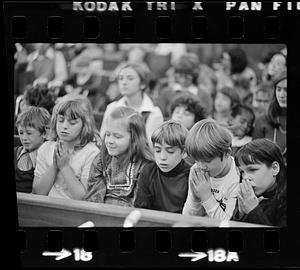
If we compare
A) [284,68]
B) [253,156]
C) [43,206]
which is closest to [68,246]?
[43,206]

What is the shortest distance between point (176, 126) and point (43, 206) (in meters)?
0.81

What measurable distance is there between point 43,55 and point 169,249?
120cm

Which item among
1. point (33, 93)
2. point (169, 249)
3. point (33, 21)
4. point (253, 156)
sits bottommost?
point (169, 249)

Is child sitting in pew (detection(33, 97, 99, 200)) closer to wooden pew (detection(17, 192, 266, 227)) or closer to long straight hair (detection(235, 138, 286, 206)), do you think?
wooden pew (detection(17, 192, 266, 227))

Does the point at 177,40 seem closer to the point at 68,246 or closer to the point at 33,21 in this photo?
the point at 33,21

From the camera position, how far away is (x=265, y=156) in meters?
5.27

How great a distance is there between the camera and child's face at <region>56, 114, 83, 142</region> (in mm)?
5293

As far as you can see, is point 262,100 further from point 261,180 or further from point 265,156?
point 261,180

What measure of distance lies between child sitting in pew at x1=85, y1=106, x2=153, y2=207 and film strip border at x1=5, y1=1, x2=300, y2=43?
0.41m

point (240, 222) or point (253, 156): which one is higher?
point (253, 156)

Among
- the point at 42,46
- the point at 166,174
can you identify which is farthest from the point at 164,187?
the point at 42,46

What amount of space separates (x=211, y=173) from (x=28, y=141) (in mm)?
966

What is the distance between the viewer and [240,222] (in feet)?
17.4

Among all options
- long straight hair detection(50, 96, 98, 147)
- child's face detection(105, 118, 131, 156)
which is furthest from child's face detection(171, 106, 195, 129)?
long straight hair detection(50, 96, 98, 147)
